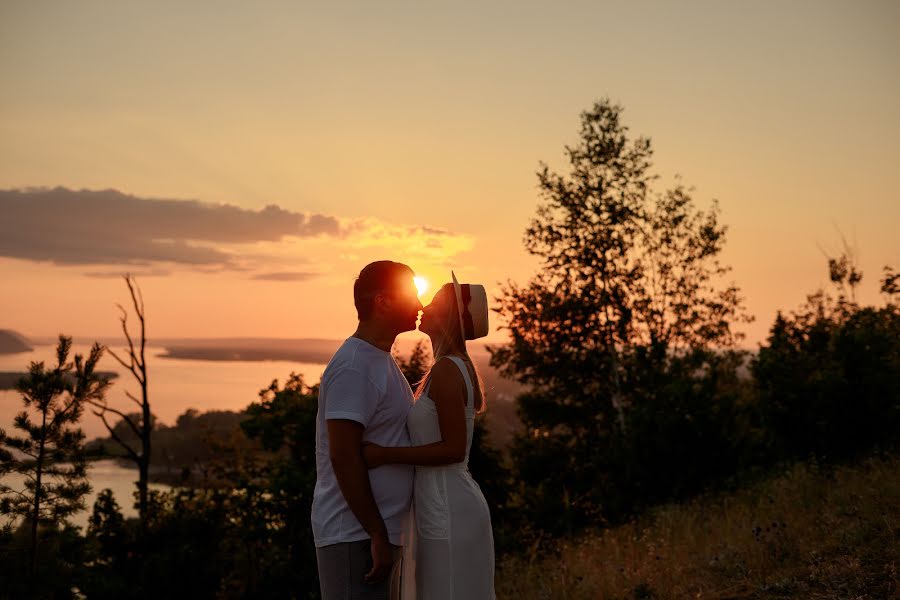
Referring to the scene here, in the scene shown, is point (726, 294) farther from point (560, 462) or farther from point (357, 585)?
point (357, 585)

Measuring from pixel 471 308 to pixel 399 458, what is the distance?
34.8 inches

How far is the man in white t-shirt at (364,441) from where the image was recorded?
3930 millimetres

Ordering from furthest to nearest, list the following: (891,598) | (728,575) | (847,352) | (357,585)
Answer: (847,352)
(728,575)
(891,598)
(357,585)

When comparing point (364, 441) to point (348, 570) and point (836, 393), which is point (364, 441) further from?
point (836, 393)

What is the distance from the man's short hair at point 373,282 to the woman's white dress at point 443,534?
52 centimetres

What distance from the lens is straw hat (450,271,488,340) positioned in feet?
14.5

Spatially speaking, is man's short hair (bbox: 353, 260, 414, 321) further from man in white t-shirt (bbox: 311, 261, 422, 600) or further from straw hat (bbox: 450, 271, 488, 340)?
straw hat (bbox: 450, 271, 488, 340)

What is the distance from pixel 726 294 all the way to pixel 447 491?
1072 inches

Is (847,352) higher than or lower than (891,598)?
higher

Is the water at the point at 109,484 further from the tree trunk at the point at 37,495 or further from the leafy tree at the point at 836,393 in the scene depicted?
the leafy tree at the point at 836,393

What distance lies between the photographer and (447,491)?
4332 mm

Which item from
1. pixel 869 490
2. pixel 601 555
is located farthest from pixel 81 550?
pixel 869 490

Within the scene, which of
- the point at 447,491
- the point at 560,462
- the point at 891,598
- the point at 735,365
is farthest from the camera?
the point at 735,365

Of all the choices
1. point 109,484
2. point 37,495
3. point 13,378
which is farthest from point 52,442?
point 109,484
